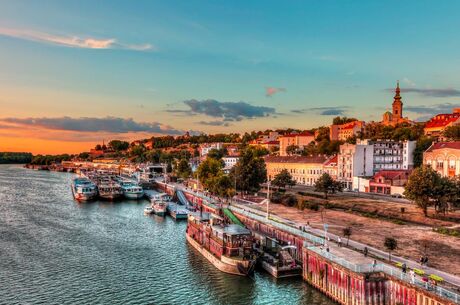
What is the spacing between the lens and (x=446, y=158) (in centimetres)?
9338

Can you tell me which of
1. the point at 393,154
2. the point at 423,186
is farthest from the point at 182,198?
the point at 423,186

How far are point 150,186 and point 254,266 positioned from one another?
331 ft

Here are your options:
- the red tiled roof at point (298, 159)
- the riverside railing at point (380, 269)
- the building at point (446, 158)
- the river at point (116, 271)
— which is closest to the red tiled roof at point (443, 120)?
the red tiled roof at point (298, 159)

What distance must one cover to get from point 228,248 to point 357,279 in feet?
51.8

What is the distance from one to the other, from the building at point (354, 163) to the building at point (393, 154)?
2496 mm

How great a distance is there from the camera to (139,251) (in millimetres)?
55438

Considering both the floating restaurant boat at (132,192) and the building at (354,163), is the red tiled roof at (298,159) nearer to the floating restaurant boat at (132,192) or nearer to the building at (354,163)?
the building at (354,163)

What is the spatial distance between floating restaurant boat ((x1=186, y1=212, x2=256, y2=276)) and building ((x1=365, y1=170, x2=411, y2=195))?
55.3 meters

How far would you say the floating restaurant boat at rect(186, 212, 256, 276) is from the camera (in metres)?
43.8

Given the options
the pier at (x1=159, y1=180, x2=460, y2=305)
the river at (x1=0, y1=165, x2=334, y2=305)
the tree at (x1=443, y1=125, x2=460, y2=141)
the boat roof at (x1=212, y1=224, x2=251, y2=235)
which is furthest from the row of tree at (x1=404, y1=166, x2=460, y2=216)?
the tree at (x1=443, y1=125, x2=460, y2=141)

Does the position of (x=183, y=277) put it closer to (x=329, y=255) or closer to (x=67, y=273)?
(x=67, y=273)

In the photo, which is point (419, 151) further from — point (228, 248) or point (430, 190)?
point (228, 248)

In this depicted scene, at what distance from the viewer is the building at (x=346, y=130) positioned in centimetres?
18275

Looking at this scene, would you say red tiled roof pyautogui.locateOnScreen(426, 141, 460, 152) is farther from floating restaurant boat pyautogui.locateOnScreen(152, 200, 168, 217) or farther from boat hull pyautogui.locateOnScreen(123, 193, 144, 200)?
boat hull pyautogui.locateOnScreen(123, 193, 144, 200)
